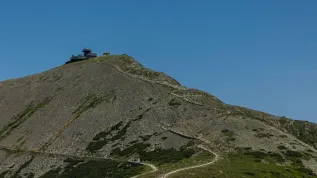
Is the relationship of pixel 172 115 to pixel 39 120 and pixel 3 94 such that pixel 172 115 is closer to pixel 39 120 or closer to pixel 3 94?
pixel 39 120

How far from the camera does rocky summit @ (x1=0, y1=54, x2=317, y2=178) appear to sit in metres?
89.2

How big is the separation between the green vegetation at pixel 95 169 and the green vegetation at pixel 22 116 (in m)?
42.0

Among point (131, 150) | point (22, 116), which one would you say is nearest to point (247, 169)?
point (131, 150)

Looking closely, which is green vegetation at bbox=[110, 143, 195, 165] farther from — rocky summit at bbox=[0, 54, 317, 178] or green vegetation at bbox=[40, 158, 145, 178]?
green vegetation at bbox=[40, 158, 145, 178]

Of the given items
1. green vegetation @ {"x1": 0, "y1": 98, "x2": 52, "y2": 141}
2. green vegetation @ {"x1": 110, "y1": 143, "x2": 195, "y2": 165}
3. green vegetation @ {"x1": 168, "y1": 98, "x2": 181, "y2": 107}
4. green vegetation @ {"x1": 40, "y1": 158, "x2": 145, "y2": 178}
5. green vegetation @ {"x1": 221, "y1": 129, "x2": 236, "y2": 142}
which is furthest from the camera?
green vegetation @ {"x1": 0, "y1": 98, "x2": 52, "y2": 141}

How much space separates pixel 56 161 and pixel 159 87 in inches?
1790

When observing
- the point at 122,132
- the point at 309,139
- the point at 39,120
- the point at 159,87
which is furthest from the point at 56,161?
the point at 309,139

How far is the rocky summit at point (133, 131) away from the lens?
89.2 m

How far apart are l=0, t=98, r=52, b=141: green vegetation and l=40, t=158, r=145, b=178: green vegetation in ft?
138

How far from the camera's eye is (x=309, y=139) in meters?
126

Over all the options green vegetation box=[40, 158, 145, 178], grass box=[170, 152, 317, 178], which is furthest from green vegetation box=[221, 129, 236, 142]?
green vegetation box=[40, 158, 145, 178]

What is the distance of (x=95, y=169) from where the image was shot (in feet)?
325

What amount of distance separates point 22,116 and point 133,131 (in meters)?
52.7

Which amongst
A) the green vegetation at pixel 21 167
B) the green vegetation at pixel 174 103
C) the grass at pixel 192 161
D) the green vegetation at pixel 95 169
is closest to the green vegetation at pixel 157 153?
the grass at pixel 192 161
